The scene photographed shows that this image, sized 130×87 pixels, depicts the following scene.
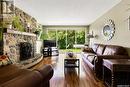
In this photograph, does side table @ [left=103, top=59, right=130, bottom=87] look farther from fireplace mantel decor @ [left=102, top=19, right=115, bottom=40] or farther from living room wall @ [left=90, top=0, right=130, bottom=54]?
fireplace mantel decor @ [left=102, top=19, right=115, bottom=40]

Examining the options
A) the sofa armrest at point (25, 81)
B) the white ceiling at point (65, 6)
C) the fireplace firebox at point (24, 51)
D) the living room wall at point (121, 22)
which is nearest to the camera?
the sofa armrest at point (25, 81)

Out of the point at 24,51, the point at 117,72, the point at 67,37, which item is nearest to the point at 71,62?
the point at 24,51

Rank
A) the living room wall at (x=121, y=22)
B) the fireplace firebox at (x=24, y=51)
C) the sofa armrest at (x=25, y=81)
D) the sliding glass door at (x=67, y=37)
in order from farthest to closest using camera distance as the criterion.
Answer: the sliding glass door at (x=67, y=37), the fireplace firebox at (x=24, y=51), the living room wall at (x=121, y=22), the sofa armrest at (x=25, y=81)

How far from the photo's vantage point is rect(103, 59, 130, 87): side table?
9.73 ft

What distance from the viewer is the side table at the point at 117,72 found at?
2.96 m

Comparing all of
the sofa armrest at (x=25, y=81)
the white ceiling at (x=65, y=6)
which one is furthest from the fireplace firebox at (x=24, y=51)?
the sofa armrest at (x=25, y=81)

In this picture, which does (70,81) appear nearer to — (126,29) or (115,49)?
(115,49)

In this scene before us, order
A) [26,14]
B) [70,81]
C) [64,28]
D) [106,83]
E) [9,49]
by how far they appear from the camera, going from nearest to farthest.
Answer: [106,83]
[70,81]
[9,49]
[26,14]
[64,28]

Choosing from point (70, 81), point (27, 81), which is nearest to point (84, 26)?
point (70, 81)

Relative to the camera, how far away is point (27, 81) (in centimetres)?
155

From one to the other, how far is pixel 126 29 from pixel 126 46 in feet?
1.70

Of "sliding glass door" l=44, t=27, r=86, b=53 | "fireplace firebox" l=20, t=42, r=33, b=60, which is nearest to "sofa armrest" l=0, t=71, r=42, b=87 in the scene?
"fireplace firebox" l=20, t=42, r=33, b=60

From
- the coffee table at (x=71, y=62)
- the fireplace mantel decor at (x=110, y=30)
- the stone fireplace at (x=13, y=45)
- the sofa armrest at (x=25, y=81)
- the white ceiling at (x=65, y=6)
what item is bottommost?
the coffee table at (x=71, y=62)

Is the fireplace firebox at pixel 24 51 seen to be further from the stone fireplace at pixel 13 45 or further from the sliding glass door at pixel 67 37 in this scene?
the sliding glass door at pixel 67 37
